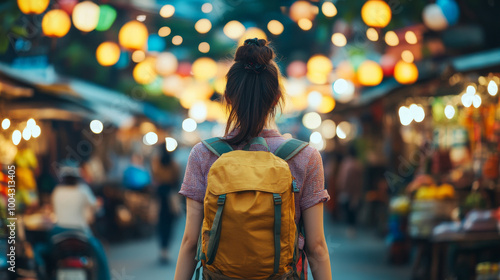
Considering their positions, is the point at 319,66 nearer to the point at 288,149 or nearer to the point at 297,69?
the point at 297,69

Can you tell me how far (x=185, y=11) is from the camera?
954cm

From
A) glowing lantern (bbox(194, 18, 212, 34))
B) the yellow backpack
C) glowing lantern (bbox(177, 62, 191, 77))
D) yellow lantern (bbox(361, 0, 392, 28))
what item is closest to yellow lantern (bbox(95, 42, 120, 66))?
glowing lantern (bbox(194, 18, 212, 34))

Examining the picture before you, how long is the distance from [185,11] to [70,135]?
14.3 ft

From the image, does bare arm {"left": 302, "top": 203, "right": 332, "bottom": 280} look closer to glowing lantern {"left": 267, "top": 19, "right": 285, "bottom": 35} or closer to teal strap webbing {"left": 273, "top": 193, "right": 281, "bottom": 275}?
teal strap webbing {"left": 273, "top": 193, "right": 281, "bottom": 275}

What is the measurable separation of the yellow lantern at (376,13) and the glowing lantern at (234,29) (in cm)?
246

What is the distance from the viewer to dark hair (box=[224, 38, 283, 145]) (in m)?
2.63

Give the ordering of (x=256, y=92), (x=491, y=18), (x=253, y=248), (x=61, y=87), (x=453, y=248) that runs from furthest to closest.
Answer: (x=61, y=87), (x=491, y=18), (x=453, y=248), (x=256, y=92), (x=253, y=248)

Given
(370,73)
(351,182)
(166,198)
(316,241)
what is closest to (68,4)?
(166,198)

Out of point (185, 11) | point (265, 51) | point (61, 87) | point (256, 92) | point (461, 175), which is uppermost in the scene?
point (185, 11)

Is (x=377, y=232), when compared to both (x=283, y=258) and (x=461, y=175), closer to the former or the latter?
(x=461, y=175)

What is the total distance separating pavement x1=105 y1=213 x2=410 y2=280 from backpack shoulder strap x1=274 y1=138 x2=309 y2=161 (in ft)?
22.3

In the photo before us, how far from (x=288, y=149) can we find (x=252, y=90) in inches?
10.7

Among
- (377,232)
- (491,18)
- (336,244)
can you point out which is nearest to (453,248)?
(491,18)

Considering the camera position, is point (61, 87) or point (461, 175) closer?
point (461, 175)
